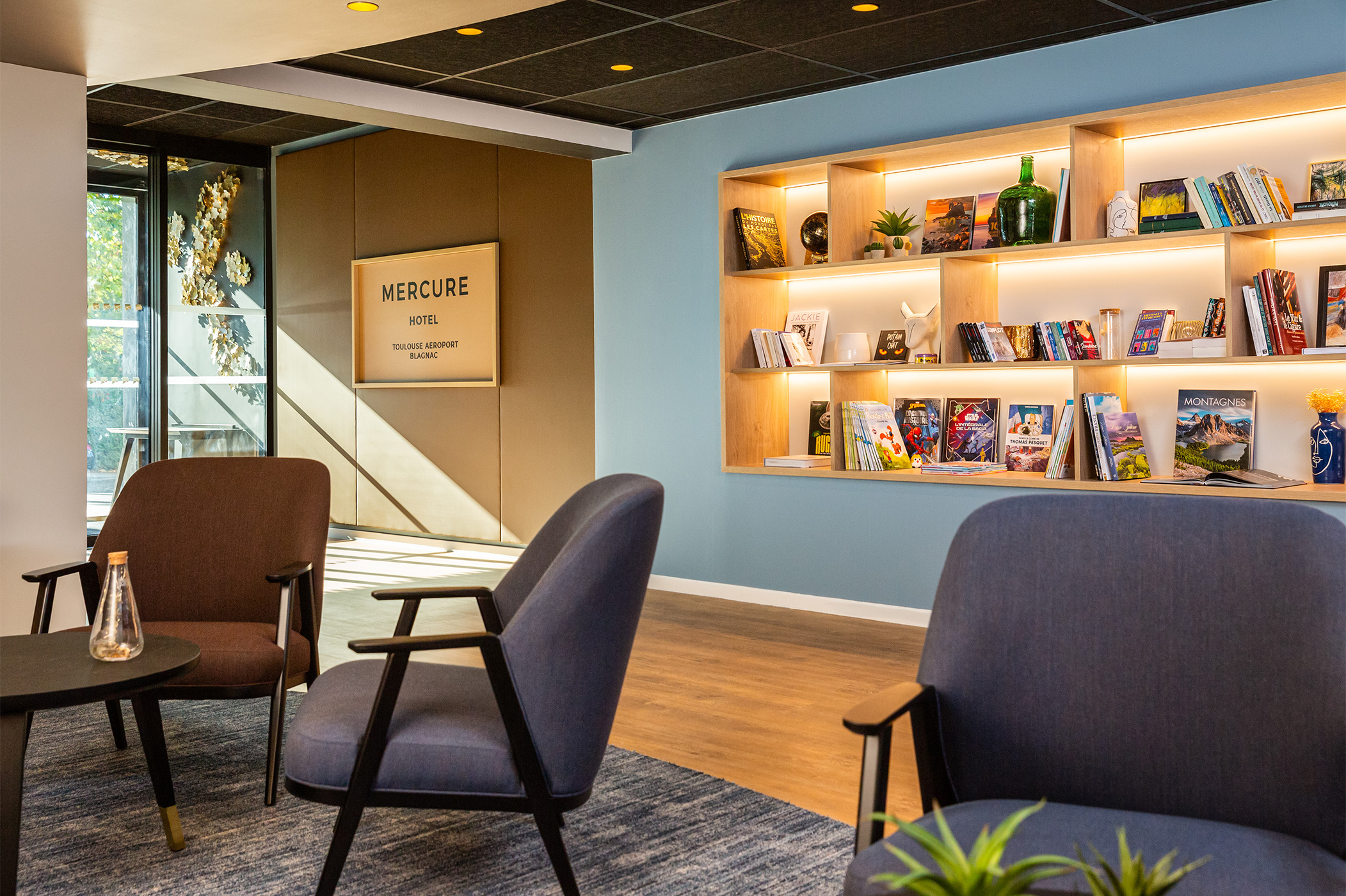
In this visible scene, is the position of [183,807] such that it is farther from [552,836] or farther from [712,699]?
[712,699]

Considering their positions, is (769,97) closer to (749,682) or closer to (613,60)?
(613,60)

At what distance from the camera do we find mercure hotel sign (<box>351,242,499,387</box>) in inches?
311

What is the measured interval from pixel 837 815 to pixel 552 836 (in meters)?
0.99

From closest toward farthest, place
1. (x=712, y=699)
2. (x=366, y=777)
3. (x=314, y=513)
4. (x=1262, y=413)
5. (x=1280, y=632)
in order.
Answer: (x=1280, y=632), (x=366, y=777), (x=314, y=513), (x=712, y=699), (x=1262, y=413)

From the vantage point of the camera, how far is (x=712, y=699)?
4.19m

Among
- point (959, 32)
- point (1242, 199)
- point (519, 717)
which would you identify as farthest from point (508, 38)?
point (519, 717)

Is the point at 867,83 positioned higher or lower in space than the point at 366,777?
higher

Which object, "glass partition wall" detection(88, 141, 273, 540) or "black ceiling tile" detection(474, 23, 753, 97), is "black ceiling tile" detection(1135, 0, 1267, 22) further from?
"glass partition wall" detection(88, 141, 273, 540)

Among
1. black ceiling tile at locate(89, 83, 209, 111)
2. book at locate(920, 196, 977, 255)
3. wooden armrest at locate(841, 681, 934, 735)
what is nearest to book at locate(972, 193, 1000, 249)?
book at locate(920, 196, 977, 255)

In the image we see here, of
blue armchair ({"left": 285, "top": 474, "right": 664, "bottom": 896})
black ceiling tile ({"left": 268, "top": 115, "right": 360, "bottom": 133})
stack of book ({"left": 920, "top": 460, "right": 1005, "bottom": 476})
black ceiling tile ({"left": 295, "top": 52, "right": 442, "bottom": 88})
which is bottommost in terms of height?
blue armchair ({"left": 285, "top": 474, "right": 664, "bottom": 896})

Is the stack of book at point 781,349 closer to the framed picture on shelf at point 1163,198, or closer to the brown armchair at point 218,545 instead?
the framed picture on shelf at point 1163,198

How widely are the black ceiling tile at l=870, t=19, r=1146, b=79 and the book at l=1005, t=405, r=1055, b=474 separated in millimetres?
1581

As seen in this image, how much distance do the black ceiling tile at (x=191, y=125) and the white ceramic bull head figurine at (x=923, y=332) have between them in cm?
458

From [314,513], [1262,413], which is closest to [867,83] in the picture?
[1262,413]
